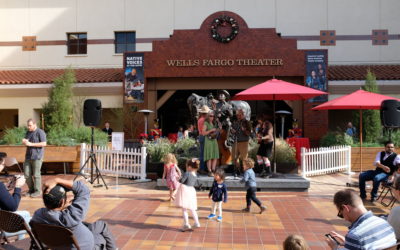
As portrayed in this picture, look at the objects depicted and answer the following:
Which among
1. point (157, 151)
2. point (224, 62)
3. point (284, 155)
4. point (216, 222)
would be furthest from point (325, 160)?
point (224, 62)

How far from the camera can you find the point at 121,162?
36.3 ft

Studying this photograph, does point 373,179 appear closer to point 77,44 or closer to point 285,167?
point 285,167

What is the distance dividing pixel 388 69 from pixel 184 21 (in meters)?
11.2

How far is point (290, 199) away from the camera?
323 inches

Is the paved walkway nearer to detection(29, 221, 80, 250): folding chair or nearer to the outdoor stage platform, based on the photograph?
the outdoor stage platform

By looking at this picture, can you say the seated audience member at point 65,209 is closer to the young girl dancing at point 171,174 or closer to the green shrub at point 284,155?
the young girl dancing at point 171,174

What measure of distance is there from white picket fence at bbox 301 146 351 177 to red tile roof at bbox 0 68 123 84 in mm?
10972

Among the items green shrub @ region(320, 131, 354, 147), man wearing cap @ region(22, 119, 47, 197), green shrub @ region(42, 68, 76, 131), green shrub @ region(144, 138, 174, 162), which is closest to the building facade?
green shrub @ region(42, 68, 76, 131)

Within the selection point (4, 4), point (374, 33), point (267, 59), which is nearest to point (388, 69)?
point (374, 33)

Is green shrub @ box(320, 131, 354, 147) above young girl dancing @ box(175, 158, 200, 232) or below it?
above

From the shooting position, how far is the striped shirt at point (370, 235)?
9.13 feet

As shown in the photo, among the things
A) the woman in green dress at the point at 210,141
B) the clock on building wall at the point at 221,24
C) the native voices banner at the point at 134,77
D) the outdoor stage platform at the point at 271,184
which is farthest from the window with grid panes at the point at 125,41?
the outdoor stage platform at the point at 271,184

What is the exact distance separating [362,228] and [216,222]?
12.4 ft

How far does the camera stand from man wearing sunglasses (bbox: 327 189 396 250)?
279 cm
